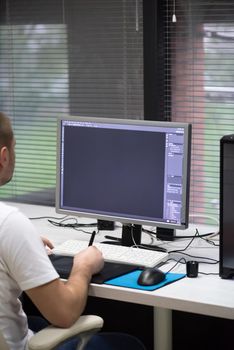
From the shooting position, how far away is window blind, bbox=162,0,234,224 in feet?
11.3

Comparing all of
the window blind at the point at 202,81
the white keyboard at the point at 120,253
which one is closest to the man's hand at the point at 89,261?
the white keyboard at the point at 120,253

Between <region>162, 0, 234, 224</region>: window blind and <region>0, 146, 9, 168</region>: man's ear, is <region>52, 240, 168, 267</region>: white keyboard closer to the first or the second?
<region>0, 146, 9, 168</region>: man's ear

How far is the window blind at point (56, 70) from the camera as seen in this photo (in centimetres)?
371

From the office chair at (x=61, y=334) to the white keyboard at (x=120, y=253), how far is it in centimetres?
41

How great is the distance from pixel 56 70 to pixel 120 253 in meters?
1.53

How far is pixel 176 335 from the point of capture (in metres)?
3.23

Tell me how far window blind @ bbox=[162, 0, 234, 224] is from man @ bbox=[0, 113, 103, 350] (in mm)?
1380

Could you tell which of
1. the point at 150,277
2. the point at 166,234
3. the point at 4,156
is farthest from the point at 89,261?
the point at 166,234

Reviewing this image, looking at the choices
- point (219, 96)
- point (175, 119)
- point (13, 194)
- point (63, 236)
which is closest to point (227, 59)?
point (219, 96)

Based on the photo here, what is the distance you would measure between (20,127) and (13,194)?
38cm

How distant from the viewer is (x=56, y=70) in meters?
3.90

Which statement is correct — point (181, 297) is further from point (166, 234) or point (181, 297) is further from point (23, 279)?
point (166, 234)

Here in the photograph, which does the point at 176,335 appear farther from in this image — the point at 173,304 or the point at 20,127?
the point at 20,127

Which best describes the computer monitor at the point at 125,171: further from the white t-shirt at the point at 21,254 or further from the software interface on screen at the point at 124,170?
the white t-shirt at the point at 21,254
